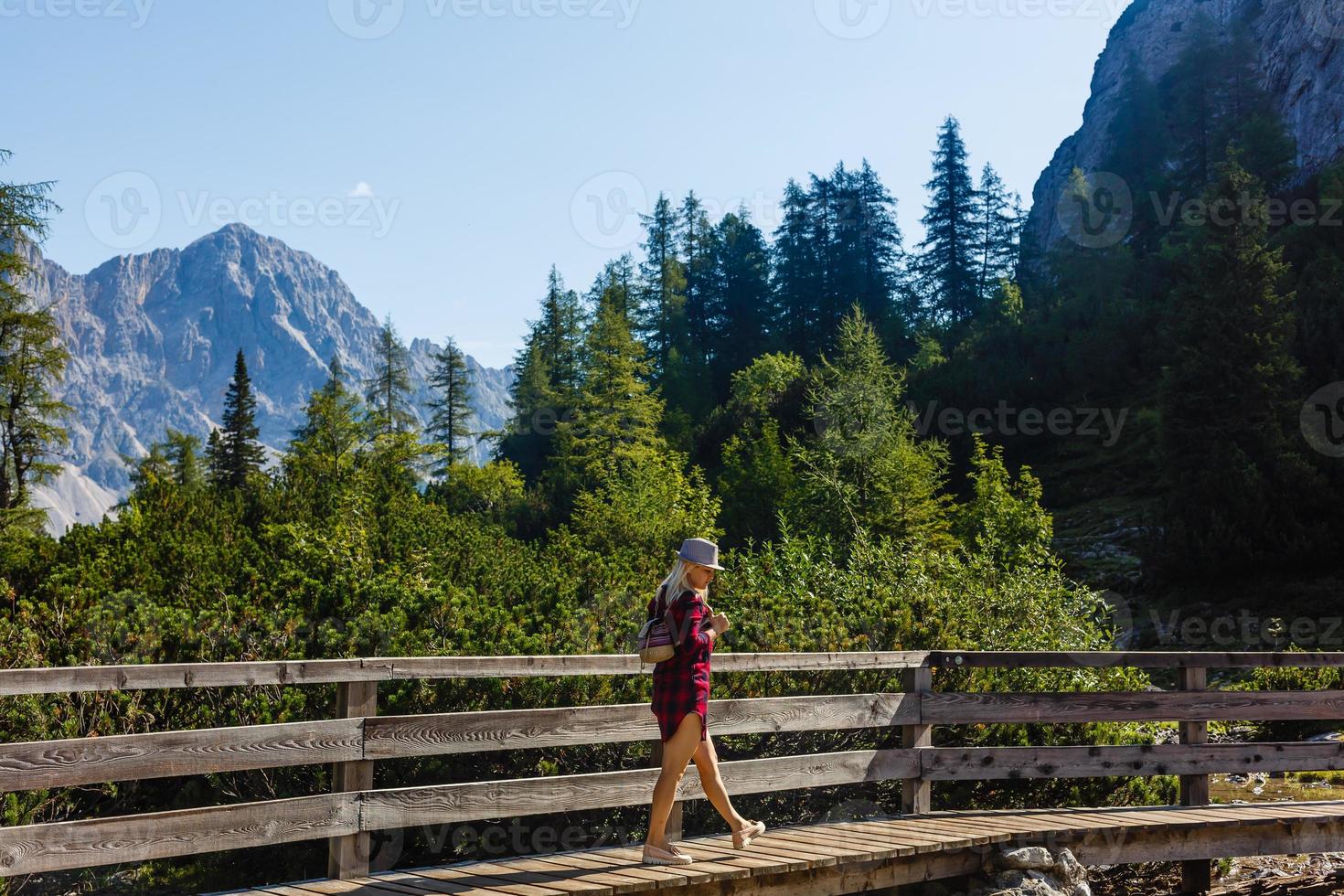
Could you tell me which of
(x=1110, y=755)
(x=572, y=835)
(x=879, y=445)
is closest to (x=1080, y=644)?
(x=1110, y=755)

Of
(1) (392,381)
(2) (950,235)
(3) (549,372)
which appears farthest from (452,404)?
(2) (950,235)

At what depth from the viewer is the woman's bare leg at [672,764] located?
607cm

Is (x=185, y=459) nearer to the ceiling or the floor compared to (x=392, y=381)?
nearer to the floor

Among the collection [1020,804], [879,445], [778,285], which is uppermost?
[778,285]

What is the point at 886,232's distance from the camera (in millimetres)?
80125

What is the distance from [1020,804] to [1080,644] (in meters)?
5.71

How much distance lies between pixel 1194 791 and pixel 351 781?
623cm

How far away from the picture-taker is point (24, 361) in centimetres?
3284

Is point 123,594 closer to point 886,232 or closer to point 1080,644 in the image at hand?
point 1080,644

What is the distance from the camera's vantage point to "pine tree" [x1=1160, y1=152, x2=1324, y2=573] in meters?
29.3

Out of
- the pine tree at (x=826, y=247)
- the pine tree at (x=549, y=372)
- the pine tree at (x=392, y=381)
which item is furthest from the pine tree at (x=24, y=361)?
the pine tree at (x=826, y=247)

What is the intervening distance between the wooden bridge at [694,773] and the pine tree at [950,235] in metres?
69.8

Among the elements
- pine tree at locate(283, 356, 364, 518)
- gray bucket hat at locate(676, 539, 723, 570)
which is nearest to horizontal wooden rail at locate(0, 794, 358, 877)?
gray bucket hat at locate(676, 539, 723, 570)

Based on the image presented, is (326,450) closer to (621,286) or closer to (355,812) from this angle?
(355,812)
